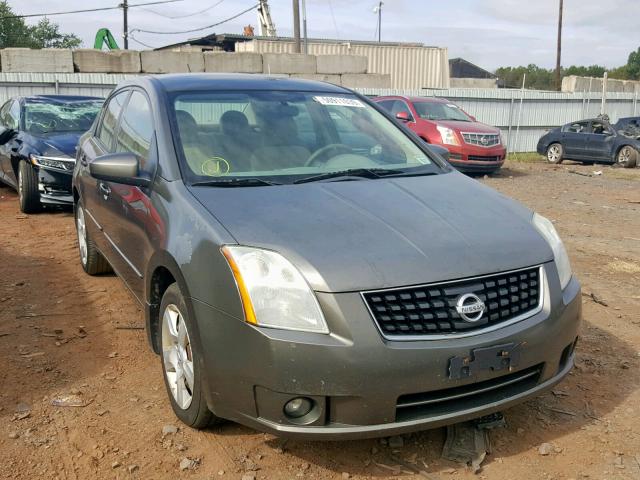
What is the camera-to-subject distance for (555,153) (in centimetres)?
1986

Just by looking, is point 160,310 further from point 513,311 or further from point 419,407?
point 513,311

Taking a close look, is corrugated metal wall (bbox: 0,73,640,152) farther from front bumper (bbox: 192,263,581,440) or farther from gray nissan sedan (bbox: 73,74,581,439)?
front bumper (bbox: 192,263,581,440)

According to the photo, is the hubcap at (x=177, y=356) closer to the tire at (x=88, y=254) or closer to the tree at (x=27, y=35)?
the tire at (x=88, y=254)

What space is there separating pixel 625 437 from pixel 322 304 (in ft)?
5.75

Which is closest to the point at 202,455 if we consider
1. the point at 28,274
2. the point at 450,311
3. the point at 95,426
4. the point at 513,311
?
the point at 95,426

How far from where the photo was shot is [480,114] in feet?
75.3

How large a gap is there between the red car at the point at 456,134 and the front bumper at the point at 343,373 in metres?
11.6

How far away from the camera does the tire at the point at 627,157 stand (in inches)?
710

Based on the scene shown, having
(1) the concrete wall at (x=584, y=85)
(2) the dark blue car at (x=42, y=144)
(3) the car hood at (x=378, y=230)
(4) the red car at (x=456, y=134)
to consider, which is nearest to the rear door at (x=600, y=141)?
(4) the red car at (x=456, y=134)

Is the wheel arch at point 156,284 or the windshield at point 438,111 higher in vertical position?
the windshield at point 438,111

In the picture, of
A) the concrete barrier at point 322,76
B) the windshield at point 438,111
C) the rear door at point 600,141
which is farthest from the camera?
the concrete barrier at point 322,76

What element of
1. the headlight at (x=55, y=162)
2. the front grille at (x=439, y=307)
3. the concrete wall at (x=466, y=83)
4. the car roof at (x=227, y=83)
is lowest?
the front grille at (x=439, y=307)

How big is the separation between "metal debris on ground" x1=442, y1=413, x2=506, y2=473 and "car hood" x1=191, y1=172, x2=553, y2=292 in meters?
0.86

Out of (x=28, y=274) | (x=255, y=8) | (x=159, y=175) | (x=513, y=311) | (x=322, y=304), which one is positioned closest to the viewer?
(x=322, y=304)
